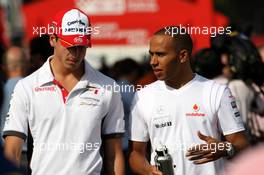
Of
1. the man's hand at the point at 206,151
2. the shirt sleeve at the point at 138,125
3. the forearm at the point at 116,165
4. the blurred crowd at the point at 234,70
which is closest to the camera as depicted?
the man's hand at the point at 206,151

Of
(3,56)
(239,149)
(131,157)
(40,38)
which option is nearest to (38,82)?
(131,157)

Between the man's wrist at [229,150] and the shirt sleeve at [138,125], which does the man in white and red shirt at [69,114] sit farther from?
the man's wrist at [229,150]

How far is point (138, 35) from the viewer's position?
532 inches

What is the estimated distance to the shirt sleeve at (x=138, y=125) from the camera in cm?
661

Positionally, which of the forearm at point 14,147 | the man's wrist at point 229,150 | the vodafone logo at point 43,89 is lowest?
the man's wrist at point 229,150

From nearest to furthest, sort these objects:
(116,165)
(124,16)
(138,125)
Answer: (116,165) < (138,125) < (124,16)

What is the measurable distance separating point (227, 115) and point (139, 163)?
69 centimetres

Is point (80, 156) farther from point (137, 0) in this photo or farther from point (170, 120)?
point (137, 0)

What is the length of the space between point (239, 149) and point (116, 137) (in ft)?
2.73

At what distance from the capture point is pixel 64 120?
6262 millimetres

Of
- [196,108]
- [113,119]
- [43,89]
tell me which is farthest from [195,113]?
[43,89]

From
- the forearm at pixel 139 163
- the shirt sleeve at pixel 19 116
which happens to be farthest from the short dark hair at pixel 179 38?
the shirt sleeve at pixel 19 116

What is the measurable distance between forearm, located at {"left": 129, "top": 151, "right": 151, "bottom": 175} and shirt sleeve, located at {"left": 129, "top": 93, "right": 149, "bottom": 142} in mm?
113

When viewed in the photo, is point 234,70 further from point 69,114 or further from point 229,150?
point 69,114
